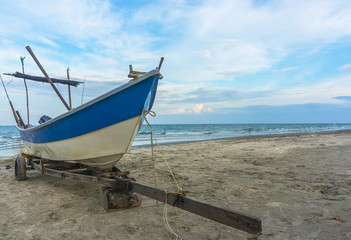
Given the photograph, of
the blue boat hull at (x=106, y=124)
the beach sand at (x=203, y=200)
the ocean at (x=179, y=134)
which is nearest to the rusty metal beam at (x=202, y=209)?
the beach sand at (x=203, y=200)

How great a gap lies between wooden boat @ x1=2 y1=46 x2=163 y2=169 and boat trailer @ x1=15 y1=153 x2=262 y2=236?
44cm

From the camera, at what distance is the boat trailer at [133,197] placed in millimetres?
1930

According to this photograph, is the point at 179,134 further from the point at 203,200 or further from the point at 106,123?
the point at 203,200

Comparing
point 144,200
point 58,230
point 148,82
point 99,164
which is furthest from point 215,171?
point 58,230

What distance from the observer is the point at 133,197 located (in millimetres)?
3689

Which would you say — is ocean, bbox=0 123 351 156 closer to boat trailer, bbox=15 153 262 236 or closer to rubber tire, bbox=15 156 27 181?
rubber tire, bbox=15 156 27 181

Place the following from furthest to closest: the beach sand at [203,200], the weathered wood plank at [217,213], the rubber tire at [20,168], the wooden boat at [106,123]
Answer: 1. the rubber tire at [20,168]
2. the wooden boat at [106,123]
3. the beach sand at [203,200]
4. the weathered wood plank at [217,213]

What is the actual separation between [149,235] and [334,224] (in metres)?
2.36

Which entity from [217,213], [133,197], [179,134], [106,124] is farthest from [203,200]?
[179,134]

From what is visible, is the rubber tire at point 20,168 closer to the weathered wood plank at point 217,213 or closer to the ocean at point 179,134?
the weathered wood plank at point 217,213

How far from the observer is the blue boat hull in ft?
12.4

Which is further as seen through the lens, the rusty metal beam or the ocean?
the ocean

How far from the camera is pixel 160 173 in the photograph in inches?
244

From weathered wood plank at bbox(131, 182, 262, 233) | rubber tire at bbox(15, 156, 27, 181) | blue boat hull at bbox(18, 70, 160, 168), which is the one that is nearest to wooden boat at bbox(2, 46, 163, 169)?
blue boat hull at bbox(18, 70, 160, 168)
